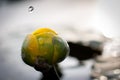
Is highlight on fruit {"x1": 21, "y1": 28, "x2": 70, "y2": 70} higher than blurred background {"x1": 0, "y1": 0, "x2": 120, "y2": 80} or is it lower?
lower

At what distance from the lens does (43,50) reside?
0.67 m

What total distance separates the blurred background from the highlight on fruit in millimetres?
66

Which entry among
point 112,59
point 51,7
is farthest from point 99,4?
point 112,59

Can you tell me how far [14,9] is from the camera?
3.73 ft

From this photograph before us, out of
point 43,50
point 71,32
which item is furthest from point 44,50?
point 71,32

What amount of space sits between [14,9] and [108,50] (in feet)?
1.50

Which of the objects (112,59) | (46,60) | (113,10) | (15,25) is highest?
(113,10)

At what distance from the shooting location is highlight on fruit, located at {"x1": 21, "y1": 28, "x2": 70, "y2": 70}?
26.3 inches

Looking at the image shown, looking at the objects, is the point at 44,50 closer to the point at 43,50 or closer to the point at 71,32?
the point at 43,50

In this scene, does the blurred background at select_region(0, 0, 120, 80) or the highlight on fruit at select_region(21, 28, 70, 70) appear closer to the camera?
the highlight on fruit at select_region(21, 28, 70, 70)

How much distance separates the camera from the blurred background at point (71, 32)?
79cm

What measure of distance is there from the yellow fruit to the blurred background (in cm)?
7

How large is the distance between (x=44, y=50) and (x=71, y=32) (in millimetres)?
344

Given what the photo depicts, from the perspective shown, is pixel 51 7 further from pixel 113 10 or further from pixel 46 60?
pixel 46 60
